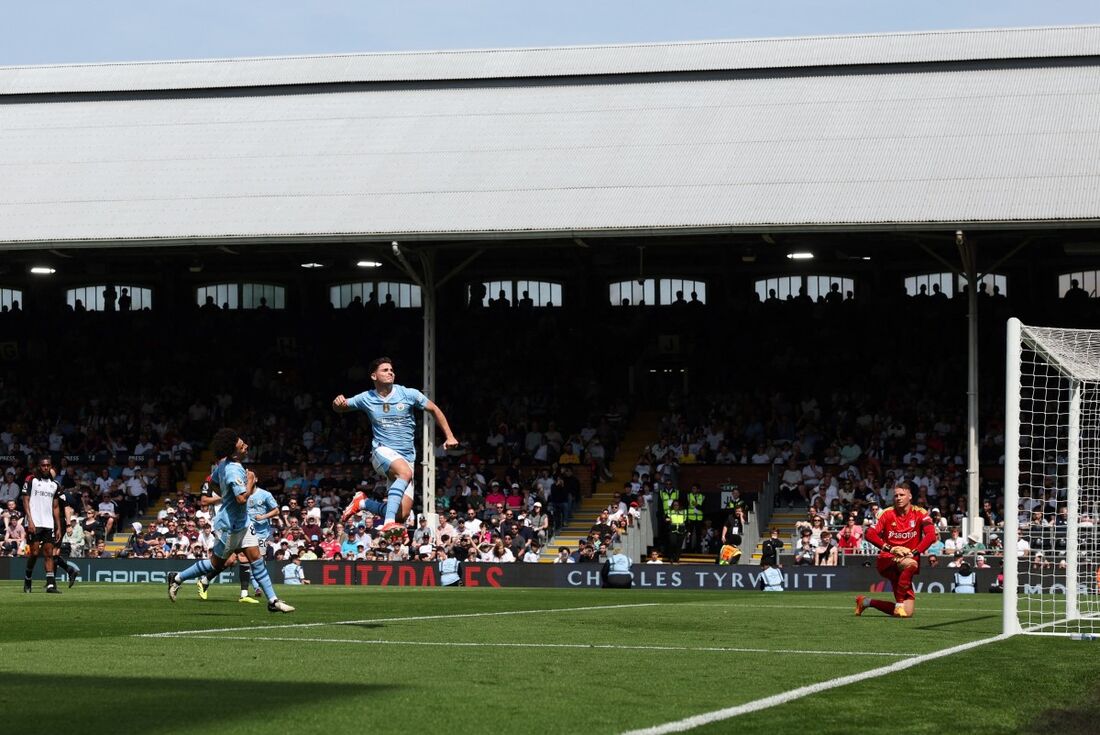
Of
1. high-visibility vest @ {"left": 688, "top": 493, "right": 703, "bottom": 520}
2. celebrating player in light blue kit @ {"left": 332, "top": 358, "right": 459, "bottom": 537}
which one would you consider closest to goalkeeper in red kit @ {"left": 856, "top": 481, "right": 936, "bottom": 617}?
celebrating player in light blue kit @ {"left": 332, "top": 358, "right": 459, "bottom": 537}

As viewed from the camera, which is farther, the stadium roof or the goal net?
the stadium roof

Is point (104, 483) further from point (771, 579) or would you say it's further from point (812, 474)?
point (771, 579)

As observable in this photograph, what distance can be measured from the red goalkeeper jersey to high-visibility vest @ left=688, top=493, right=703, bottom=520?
1872cm

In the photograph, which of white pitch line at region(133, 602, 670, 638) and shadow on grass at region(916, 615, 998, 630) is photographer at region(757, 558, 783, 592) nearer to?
white pitch line at region(133, 602, 670, 638)

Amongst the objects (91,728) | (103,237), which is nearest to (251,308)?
(103,237)

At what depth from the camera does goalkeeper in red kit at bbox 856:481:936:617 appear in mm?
17422

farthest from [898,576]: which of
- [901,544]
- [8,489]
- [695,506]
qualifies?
[8,489]

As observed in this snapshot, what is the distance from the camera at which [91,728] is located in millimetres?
7410

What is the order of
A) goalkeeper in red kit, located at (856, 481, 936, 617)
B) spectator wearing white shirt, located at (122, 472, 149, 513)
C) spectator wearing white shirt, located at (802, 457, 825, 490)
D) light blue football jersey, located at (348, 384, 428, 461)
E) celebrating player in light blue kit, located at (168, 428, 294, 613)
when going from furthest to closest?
spectator wearing white shirt, located at (122, 472, 149, 513) → spectator wearing white shirt, located at (802, 457, 825, 490) → goalkeeper in red kit, located at (856, 481, 936, 617) → celebrating player in light blue kit, located at (168, 428, 294, 613) → light blue football jersey, located at (348, 384, 428, 461)

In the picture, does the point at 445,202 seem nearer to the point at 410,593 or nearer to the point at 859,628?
the point at 410,593

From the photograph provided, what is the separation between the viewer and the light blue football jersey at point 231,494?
17109mm

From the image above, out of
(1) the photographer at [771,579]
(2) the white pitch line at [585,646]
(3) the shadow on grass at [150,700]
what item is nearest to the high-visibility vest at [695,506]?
(1) the photographer at [771,579]

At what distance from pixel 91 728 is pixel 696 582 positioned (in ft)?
80.1

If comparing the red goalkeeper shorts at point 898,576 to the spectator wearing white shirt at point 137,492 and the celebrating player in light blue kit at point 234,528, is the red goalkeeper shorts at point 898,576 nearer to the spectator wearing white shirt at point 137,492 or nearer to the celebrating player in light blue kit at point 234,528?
the celebrating player in light blue kit at point 234,528
